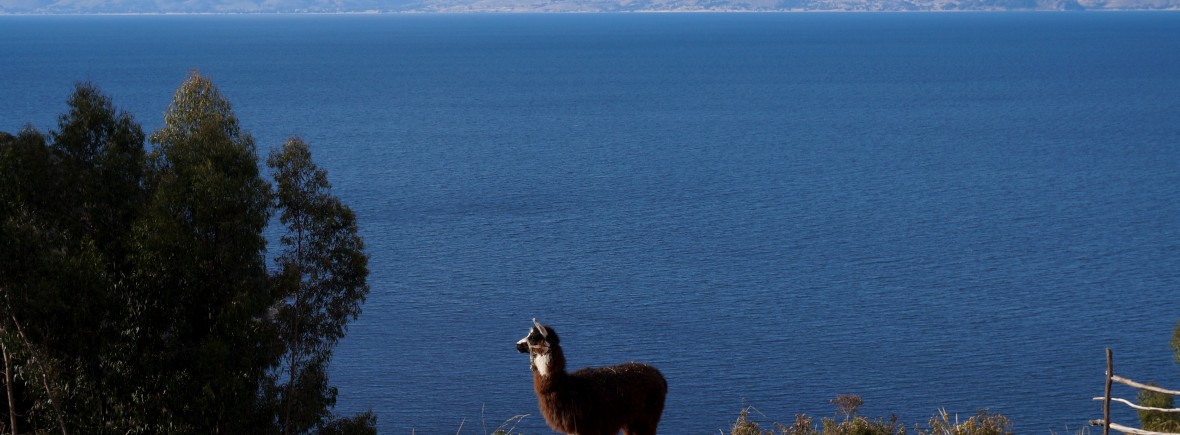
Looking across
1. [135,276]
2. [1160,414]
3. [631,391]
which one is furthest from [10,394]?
[1160,414]

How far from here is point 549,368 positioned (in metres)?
13.4

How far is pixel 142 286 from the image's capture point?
22.3 meters

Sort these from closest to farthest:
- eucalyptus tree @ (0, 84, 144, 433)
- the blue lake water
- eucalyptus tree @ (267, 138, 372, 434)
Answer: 1. eucalyptus tree @ (0, 84, 144, 433)
2. eucalyptus tree @ (267, 138, 372, 434)
3. the blue lake water

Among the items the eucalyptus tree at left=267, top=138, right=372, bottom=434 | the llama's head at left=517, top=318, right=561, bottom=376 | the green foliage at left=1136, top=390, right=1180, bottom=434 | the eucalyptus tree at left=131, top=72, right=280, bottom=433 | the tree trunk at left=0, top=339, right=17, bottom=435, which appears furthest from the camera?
the eucalyptus tree at left=267, top=138, right=372, bottom=434

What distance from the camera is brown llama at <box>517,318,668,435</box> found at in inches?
529

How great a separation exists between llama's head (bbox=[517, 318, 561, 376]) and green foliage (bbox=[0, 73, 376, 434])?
9.96 metres

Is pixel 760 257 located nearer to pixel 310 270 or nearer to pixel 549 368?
pixel 310 270

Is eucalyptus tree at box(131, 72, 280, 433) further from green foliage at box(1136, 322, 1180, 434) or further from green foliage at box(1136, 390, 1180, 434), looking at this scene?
green foliage at box(1136, 390, 1180, 434)

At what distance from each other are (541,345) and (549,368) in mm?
256

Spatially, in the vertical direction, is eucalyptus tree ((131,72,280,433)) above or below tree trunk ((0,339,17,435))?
above

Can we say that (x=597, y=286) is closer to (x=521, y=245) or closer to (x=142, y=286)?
(x=521, y=245)

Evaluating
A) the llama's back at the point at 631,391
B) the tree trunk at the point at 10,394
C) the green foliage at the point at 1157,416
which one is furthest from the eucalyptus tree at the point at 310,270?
the green foliage at the point at 1157,416

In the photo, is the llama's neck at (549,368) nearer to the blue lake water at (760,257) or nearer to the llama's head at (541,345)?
the llama's head at (541,345)

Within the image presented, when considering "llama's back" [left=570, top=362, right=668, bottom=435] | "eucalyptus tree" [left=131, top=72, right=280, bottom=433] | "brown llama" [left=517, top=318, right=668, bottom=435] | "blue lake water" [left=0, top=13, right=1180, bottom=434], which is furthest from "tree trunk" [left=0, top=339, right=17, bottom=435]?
"blue lake water" [left=0, top=13, right=1180, bottom=434]
